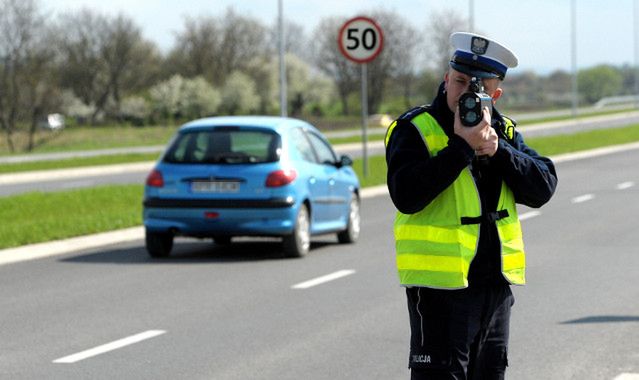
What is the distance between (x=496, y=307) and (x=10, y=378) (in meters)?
4.01

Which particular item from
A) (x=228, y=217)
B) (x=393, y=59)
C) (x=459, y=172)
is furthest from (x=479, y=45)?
(x=393, y=59)

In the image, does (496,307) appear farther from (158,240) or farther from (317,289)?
(158,240)

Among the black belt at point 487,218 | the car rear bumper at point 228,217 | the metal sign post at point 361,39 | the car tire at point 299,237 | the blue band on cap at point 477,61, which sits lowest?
the car tire at point 299,237

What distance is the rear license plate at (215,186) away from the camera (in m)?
14.9

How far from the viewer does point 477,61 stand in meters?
4.80

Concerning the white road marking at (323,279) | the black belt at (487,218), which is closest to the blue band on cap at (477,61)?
the black belt at (487,218)

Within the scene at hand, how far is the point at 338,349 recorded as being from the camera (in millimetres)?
9117

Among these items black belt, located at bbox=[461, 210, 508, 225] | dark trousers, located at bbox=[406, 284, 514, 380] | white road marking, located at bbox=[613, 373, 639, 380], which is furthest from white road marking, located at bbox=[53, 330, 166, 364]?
black belt, located at bbox=[461, 210, 508, 225]

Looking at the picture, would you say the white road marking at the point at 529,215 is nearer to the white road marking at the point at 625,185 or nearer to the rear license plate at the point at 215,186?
the white road marking at the point at 625,185

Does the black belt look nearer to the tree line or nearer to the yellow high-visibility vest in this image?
the yellow high-visibility vest

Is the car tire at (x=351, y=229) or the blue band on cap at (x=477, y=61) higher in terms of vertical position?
the blue band on cap at (x=477, y=61)

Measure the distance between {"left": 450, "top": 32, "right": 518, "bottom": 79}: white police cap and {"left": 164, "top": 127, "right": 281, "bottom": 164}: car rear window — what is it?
33.4ft

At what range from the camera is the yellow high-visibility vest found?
4.87 m

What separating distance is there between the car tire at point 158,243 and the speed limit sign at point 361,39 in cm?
1132
